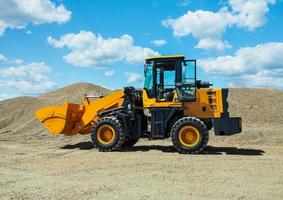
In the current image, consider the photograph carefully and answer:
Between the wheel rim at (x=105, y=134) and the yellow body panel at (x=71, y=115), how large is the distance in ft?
2.78

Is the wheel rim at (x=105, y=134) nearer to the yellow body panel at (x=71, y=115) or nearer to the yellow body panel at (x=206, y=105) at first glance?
the yellow body panel at (x=71, y=115)

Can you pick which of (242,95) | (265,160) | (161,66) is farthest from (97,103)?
(242,95)

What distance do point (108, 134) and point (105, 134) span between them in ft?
0.33

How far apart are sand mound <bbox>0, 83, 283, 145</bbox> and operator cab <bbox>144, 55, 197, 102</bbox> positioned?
427 cm

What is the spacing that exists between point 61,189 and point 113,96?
7.94m

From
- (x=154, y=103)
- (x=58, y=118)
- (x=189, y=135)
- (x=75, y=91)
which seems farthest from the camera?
(x=75, y=91)

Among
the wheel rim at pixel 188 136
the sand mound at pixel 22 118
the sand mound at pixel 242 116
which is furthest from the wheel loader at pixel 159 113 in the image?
the sand mound at pixel 22 118

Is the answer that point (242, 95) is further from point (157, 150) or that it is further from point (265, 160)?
point (265, 160)

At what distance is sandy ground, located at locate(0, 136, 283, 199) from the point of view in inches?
354

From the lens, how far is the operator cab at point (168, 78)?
52.2 ft

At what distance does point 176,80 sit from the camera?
1608cm

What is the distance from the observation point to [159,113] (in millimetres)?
16156

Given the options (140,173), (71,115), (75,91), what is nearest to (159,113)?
(71,115)

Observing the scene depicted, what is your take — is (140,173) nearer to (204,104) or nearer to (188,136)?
(188,136)
